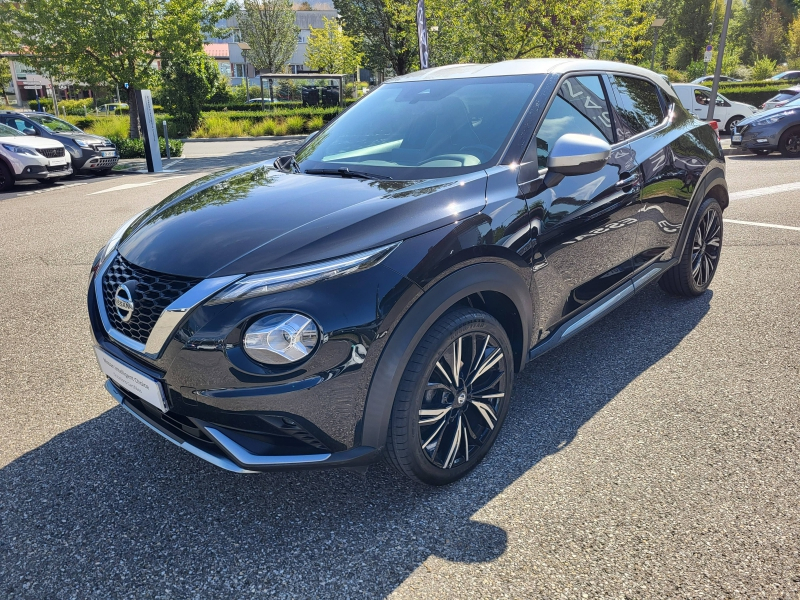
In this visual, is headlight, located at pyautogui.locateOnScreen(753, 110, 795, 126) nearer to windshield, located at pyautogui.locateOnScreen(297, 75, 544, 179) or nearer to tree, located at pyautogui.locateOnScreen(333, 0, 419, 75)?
windshield, located at pyautogui.locateOnScreen(297, 75, 544, 179)

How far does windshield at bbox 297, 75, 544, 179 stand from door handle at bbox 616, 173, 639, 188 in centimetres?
68

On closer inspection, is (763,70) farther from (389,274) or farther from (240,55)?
(240,55)

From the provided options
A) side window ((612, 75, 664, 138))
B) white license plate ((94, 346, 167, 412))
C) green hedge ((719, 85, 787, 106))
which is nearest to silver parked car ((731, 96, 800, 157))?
side window ((612, 75, 664, 138))

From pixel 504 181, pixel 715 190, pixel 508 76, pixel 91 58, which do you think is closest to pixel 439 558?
pixel 504 181

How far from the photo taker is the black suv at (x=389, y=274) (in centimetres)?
206

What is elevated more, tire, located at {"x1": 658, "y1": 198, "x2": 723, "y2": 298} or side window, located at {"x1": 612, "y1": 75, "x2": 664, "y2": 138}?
side window, located at {"x1": 612, "y1": 75, "x2": 664, "y2": 138}

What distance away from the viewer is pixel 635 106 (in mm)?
3770

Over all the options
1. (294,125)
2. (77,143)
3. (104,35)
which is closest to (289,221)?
(77,143)

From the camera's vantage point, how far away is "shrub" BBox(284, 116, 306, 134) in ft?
88.6

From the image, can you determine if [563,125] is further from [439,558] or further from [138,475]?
[138,475]

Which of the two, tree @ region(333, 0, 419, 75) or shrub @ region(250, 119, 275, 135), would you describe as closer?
shrub @ region(250, 119, 275, 135)

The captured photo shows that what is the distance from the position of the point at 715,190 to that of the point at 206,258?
3.79m

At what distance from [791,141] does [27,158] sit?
1548cm

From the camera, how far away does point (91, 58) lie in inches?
750
